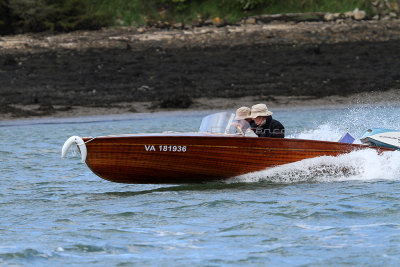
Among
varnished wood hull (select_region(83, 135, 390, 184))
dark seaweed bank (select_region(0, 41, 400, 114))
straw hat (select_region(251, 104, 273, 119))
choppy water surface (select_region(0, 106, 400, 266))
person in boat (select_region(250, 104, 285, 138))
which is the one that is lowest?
choppy water surface (select_region(0, 106, 400, 266))

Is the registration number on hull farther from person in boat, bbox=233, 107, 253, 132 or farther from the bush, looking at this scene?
the bush

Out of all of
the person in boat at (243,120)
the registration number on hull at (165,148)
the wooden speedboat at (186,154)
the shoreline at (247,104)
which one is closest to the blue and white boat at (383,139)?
the wooden speedboat at (186,154)

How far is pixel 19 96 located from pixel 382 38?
15.4 meters

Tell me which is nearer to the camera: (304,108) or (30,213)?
(30,213)

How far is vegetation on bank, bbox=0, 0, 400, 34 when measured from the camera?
3534cm

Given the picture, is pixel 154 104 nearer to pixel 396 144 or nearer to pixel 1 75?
pixel 1 75

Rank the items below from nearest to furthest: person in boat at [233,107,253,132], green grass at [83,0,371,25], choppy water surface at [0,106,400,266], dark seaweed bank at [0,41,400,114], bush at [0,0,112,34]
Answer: choppy water surface at [0,106,400,266] < person in boat at [233,107,253,132] < dark seaweed bank at [0,41,400,114] < bush at [0,0,112,34] < green grass at [83,0,371,25]

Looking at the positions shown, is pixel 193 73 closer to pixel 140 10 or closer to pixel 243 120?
pixel 140 10

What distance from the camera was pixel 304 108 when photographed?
28.4 meters

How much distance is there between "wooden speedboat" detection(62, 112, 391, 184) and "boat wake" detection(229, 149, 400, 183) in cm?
14

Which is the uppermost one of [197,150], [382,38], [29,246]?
[382,38]

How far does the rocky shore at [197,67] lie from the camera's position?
28891 millimetres

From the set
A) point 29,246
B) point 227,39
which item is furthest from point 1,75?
point 29,246

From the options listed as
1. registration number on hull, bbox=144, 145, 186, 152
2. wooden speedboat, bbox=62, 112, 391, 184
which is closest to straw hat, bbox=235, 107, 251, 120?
wooden speedboat, bbox=62, 112, 391, 184
